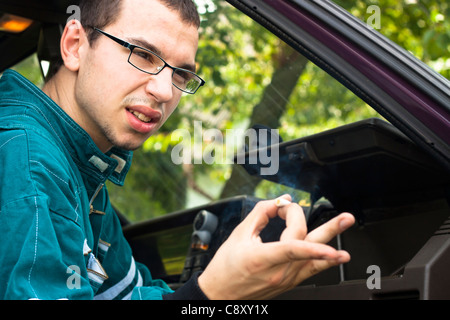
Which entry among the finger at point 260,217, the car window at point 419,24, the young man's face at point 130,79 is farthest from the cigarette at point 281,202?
the car window at point 419,24

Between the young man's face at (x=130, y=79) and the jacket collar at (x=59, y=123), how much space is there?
8 cm

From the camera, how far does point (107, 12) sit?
5.32 ft

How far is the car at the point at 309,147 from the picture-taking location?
125 centimetres

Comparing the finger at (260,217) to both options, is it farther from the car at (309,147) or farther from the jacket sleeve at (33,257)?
the jacket sleeve at (33,257)

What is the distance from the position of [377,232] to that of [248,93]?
764mm

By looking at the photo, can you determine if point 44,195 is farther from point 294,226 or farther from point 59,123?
point 294,226

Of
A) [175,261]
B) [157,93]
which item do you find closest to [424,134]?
[157,93]

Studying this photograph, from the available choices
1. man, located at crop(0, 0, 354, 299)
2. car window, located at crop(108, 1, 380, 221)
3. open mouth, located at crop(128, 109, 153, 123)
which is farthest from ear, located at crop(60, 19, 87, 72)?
car window, located at crop(108, 1, 380, 221)

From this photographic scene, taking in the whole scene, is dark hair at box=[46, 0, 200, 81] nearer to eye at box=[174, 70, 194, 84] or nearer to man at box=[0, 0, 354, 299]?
man at box=[0, 0, 354, 299]

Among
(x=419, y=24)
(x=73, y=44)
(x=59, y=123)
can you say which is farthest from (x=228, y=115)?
(x=419, y=24)

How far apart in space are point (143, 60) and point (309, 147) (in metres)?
0.55

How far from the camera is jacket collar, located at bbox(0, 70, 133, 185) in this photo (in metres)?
1.45

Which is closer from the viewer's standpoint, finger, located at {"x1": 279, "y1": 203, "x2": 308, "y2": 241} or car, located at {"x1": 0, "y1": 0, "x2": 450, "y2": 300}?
finger, located at {"x1": 279, "y1": 203, "x2": 308, "y2": 241}

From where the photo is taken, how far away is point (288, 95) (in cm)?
191
